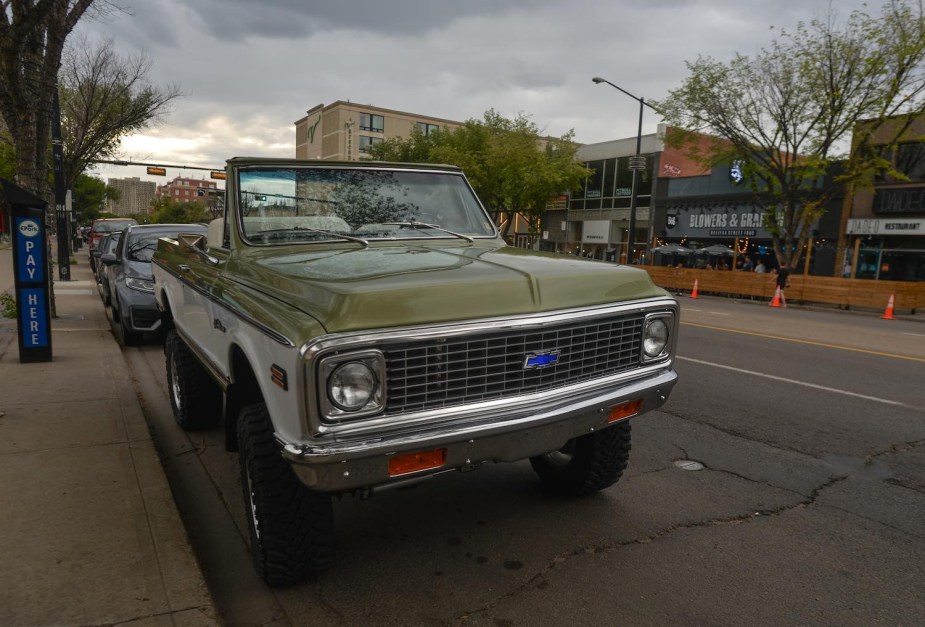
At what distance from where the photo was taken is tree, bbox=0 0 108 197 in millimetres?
8383

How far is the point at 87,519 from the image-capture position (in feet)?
11.0

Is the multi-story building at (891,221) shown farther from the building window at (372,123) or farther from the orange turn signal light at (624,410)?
the building window at (372,123)

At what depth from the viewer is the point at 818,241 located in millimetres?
27875

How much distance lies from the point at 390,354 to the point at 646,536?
1972 millimetres

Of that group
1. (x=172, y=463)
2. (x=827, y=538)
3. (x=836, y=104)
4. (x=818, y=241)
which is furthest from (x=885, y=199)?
(x=172, y=463)

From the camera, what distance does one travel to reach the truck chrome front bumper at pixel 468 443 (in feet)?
7.77

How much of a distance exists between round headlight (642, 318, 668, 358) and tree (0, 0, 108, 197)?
29.4ft

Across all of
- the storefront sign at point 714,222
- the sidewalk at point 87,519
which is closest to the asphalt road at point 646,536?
the sidewalk at point 87,519

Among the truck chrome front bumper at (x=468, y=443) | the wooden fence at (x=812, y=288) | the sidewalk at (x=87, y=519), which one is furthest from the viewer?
the wooden fence at (x=812, y=288)

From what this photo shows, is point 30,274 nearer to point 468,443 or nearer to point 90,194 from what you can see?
point 468,443

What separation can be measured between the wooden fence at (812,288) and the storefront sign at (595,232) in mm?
14410

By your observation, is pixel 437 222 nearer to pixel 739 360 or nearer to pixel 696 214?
pixel 739 360

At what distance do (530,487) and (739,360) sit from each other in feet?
18.3

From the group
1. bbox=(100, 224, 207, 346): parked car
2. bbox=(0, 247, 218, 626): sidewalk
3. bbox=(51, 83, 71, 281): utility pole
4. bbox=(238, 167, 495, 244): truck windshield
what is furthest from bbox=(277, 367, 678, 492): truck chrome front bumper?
bbox=(51, 83, 71, 281): utility pole
